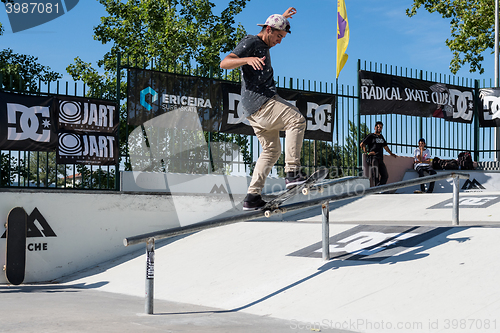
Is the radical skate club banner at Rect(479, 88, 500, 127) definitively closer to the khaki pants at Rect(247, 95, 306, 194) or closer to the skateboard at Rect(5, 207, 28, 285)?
the khaki pants at Rect(247, 95, 306, 194)

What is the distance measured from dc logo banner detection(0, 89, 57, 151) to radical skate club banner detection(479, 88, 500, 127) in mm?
13370

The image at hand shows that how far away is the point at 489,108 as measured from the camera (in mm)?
A: 15727

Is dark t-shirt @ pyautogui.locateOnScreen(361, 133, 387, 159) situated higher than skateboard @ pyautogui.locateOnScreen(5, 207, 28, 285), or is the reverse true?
dark t-shirt @ pyautogui.locateOnScreen(361, 133, 387, 159)

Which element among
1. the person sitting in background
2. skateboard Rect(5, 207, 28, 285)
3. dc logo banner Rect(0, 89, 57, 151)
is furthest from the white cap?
the person sitting in background

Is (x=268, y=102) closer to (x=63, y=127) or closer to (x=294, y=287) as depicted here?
(x=294, y=287)

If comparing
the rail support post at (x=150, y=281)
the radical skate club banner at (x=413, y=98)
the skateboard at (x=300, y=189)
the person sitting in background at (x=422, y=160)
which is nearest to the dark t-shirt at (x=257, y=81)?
the skateboard at (x=300, y=189)

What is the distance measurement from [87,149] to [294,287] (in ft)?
17.8

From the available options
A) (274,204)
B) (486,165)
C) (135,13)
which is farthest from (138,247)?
(135,13)

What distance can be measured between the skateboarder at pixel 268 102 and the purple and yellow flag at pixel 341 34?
34.2ft

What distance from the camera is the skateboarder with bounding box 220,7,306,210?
4.92m

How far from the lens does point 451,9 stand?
24.1m

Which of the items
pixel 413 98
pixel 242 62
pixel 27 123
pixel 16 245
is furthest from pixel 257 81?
pixel 413 98

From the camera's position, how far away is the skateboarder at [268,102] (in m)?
4.92

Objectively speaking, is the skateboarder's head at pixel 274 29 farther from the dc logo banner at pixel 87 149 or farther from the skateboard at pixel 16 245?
the skateboard at pixel 16 245
